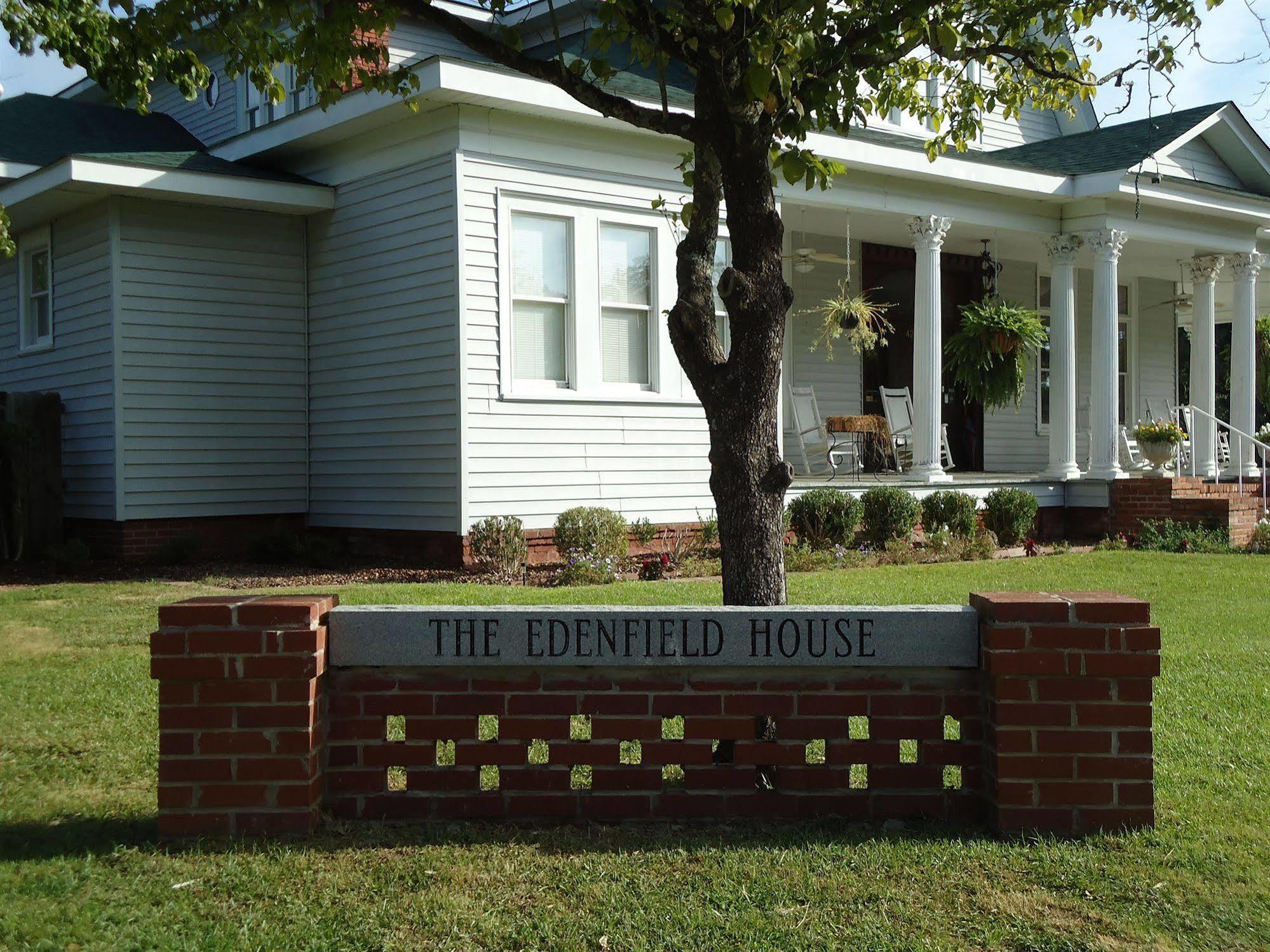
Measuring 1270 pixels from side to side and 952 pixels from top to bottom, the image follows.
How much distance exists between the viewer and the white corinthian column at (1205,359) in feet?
54.6

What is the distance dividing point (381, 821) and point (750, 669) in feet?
4.27

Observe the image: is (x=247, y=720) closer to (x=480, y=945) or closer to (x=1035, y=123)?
(x=480, y=945)

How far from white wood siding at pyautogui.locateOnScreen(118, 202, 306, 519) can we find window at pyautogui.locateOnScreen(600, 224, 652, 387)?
3.45m

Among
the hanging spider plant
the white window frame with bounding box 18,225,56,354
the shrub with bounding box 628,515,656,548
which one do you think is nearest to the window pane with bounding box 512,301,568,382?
the shrub with bounding box 628,515,656,548

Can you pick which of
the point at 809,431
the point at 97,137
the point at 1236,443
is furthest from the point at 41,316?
the point at 1236,443

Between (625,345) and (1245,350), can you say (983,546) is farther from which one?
(1245,350)

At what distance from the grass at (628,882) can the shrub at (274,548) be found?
22.8 feet

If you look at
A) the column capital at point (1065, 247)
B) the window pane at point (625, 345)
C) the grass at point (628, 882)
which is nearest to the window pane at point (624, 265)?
the window pane at point (625, 345)

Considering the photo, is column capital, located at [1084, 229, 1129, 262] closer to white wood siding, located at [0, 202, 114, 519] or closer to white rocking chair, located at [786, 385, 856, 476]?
white rocking chair, located at [786, 385, 856, 476]

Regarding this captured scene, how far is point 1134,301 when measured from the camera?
20.5m

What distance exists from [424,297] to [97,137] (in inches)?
258

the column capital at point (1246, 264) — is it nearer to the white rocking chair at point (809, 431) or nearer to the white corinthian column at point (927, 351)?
the white corinthian column at point (927, 351)

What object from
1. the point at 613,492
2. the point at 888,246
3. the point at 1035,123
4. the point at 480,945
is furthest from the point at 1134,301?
the point at 480,945

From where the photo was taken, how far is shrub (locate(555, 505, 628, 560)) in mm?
10992
